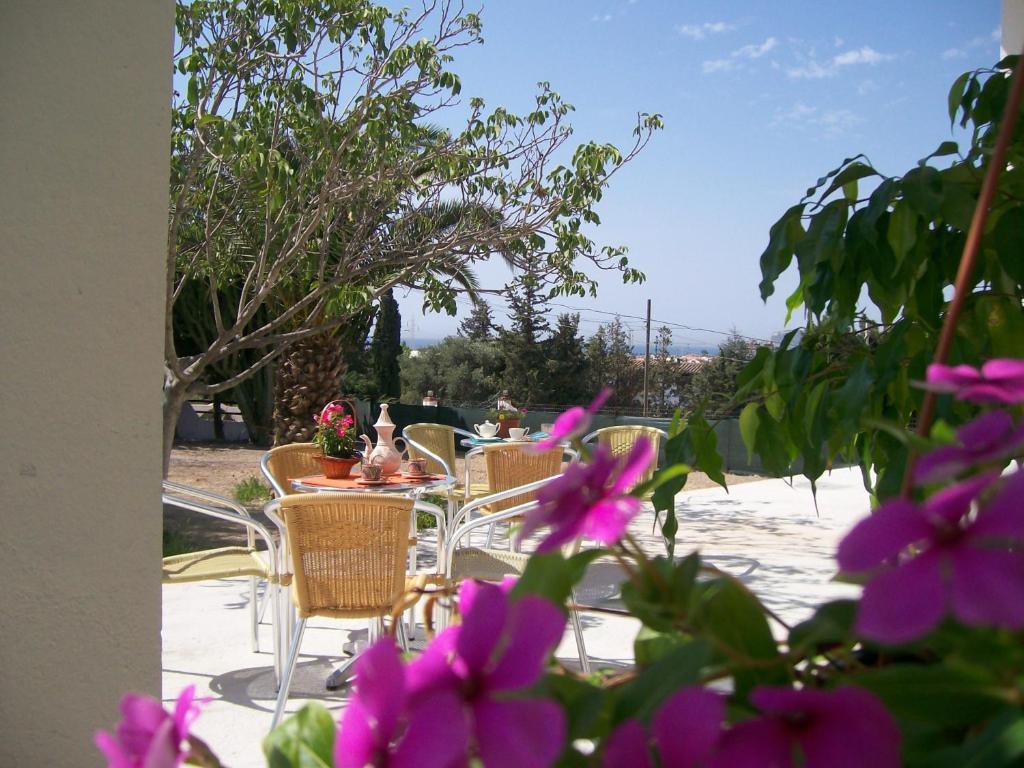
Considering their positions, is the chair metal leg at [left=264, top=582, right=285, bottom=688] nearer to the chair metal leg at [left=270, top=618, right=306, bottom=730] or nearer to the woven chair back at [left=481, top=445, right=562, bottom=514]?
the chair metal leg at [left=270, top=618, right=306, bottom=730]

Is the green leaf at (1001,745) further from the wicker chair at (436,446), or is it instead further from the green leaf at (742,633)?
the wicker chair at (436,446)

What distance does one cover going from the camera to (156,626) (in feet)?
5.91

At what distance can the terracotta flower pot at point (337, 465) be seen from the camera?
3961 mm

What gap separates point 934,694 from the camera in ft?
0.56

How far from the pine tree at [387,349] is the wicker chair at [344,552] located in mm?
13207

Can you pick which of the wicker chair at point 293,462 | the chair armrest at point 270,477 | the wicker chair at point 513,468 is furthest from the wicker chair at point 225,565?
the wicker chair at point 513,468

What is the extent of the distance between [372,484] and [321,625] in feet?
2.57

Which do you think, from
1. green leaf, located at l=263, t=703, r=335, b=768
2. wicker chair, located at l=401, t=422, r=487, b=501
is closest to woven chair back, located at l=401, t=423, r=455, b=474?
wicker chair, located at l=401, t=422, r=487, b=501

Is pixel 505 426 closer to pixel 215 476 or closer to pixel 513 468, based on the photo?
pixel 513 468

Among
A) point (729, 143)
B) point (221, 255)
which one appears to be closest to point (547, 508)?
point (221, 255)

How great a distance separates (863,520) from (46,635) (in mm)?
1907

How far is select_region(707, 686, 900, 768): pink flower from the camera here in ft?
0.48

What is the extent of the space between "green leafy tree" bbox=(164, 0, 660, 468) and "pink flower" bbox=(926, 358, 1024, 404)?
394 centimetres

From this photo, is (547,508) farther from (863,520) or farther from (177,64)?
(177,64)
